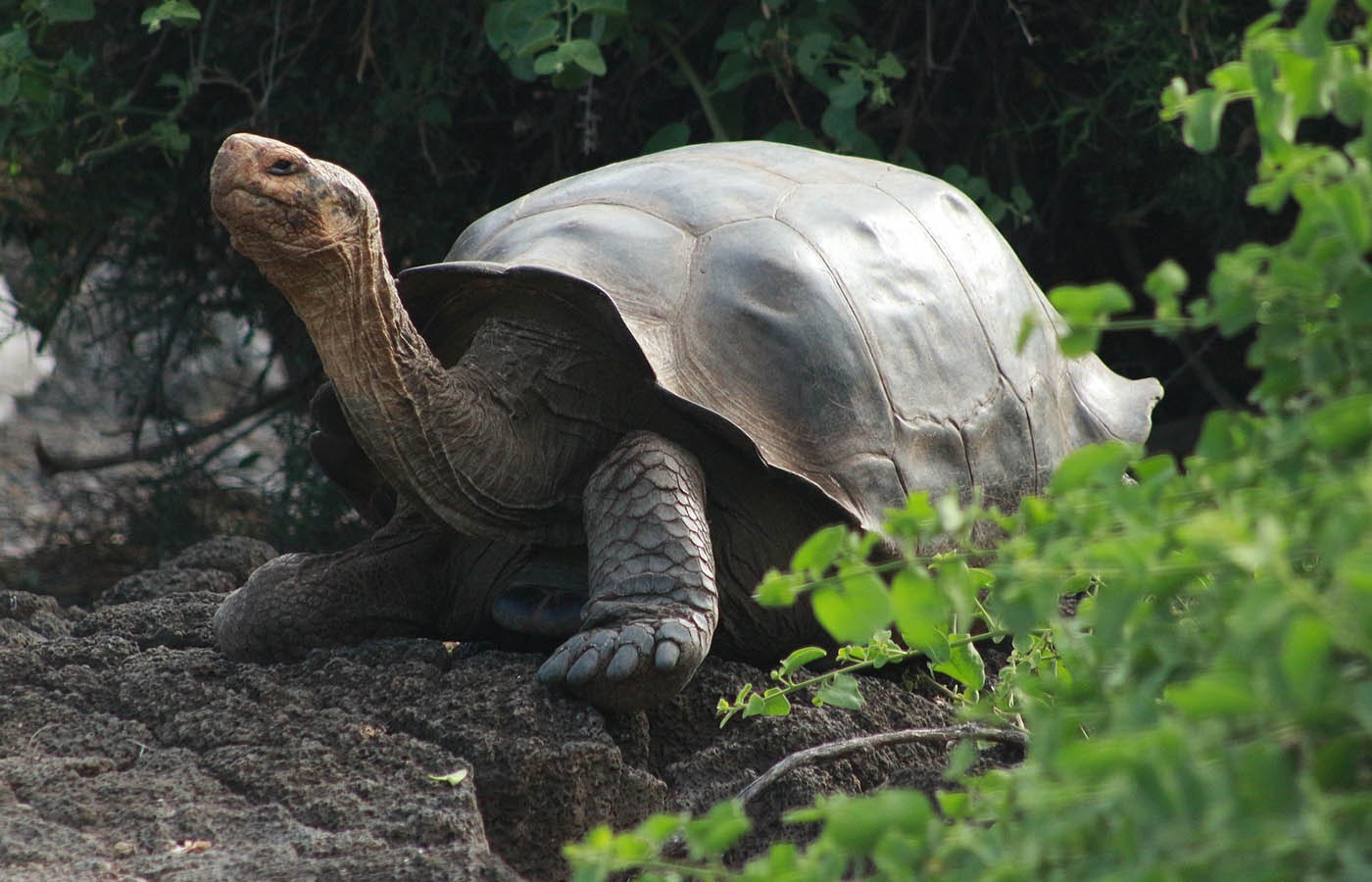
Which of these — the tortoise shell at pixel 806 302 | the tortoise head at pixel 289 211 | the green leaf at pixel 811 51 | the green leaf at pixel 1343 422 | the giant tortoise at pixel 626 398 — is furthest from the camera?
the green leaf at pixel 811 51

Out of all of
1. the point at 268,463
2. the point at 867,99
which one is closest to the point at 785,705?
the point at 867,99

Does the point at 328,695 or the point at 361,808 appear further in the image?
the point at 328,695

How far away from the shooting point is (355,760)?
6.69 feet

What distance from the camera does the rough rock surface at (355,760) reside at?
1.81 m

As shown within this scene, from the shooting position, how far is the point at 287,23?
4.07 metres

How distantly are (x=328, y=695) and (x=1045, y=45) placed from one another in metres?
3.00

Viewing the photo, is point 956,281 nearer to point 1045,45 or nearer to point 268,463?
point 1045,45

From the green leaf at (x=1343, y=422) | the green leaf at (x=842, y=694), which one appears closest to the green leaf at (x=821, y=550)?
the green leaf at (x=1343, y=422)

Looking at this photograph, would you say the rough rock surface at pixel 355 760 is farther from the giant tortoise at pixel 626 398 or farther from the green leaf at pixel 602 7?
the green leaf at pixel 602 7

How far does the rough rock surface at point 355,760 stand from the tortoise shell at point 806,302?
1.41 feet

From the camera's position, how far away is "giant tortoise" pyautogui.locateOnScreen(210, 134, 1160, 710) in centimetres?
224

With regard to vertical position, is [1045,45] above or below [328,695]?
above

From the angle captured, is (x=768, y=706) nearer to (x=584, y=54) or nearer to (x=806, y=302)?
(x=806, y=302)

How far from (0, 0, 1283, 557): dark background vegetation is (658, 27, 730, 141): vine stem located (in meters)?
0.01
